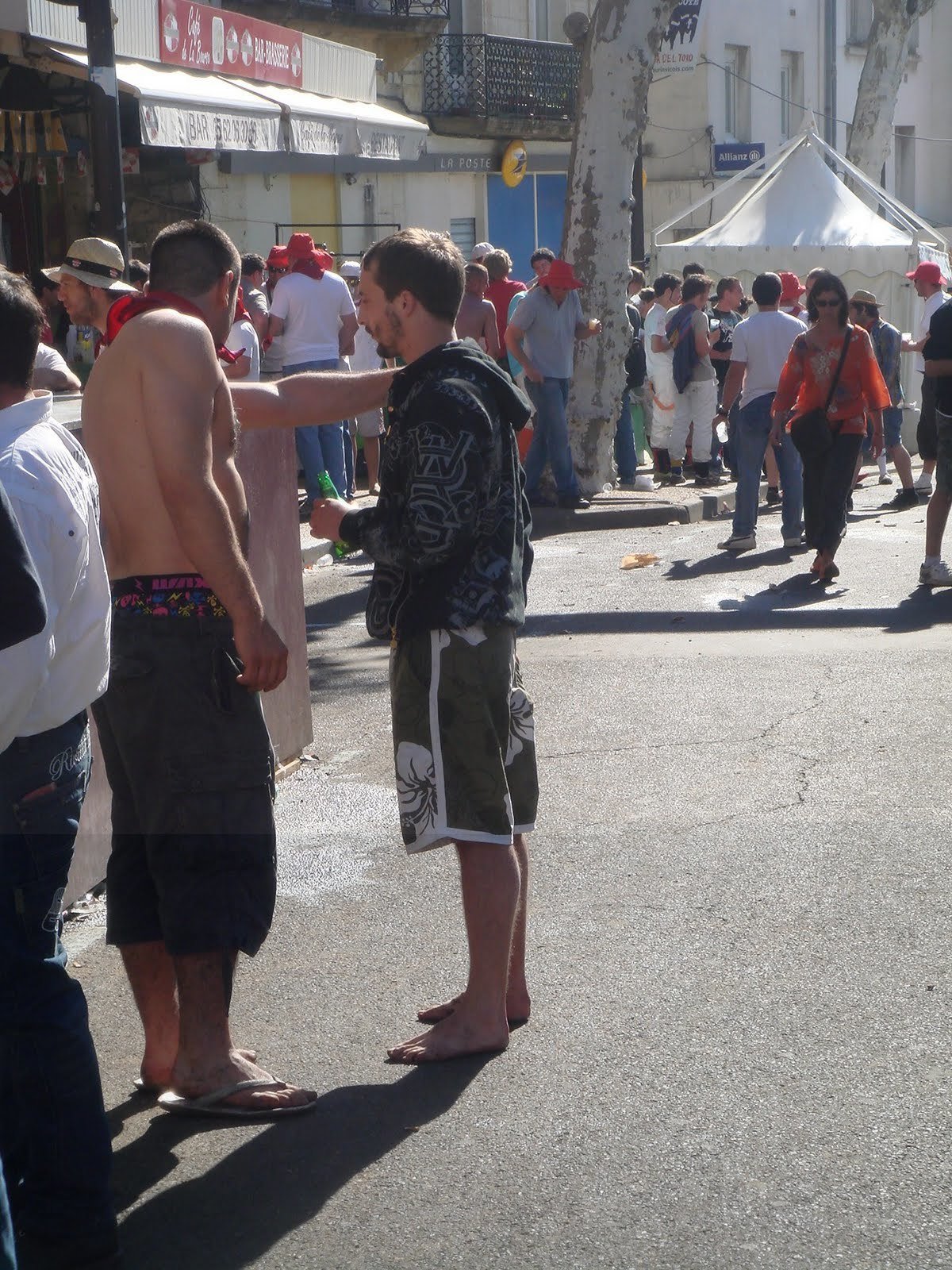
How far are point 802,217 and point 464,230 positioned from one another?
10.8 metres

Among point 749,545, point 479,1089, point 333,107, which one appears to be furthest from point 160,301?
point 333,107

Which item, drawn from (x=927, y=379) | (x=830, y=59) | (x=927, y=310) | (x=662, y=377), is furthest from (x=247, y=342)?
(x=830, y=59)

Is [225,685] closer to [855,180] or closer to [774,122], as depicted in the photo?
[855,180]

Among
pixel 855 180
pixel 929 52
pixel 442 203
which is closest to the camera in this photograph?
pixel 855 180

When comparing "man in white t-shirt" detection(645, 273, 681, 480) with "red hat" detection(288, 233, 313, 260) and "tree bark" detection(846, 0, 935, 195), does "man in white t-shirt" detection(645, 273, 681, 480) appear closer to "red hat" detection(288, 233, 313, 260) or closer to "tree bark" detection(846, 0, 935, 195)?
"red hat" detection(288, 233, 313, 260)

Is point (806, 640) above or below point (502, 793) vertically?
below

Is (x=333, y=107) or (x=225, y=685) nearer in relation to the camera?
(x=225, y=685)

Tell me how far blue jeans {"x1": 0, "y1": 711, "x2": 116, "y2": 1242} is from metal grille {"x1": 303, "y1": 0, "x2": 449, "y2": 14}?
71.6 ft

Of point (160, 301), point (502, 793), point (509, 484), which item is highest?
point (160, 301)

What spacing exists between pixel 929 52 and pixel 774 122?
9.83m

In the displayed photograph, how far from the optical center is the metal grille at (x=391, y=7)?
23.8 meters

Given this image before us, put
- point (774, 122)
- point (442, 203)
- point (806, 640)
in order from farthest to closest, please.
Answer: point (774, 122)
point (442, 203)
point (806, 640)

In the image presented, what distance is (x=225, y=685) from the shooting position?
3.68m

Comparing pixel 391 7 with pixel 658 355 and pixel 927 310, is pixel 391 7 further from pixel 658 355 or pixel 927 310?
pixel 927 310
